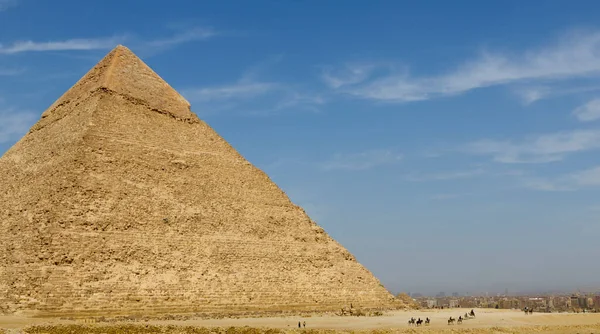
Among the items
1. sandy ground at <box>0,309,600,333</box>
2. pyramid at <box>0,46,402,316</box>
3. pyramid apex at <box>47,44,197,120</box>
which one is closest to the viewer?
sandy ground at <box>0,309,600,333</box>

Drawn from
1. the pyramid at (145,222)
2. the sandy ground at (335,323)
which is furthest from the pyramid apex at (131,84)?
the sandy ground at (335,323)

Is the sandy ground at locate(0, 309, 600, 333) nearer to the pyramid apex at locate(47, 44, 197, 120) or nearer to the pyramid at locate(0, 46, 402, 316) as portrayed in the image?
the pyramid at locate(0, 46, 402, 316)

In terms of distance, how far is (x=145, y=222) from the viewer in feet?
119

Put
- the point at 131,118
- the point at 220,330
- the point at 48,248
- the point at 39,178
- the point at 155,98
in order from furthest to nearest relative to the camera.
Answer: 1. the point at 155,98
2. the point at 131,118
3. the point at 39,178
4. the point at 48,248
5. the point at 220,330

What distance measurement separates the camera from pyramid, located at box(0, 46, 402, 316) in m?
31.5

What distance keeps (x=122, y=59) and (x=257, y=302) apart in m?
21.2

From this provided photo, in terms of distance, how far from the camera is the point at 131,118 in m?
43.6

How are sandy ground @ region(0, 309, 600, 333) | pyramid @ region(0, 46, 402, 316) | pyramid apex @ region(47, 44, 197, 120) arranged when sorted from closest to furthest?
sandy ground @ region(0, 309, 600, 333), pyramid @ region(0, 46, 402, 316), pyramid apex @ region(47, 44, 197, 120)

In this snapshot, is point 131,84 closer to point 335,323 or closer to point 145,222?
point 145,222

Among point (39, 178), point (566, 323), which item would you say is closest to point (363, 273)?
point (566, 323)

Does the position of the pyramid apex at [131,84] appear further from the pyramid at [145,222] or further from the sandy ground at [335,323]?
the sandy ground at [335,323]

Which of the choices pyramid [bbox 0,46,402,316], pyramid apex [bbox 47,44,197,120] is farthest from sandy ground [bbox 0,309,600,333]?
pyramid apex [bbox 47,44,197,120]

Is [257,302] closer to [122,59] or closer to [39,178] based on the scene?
[39,178]

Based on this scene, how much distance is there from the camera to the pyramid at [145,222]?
31.5m
